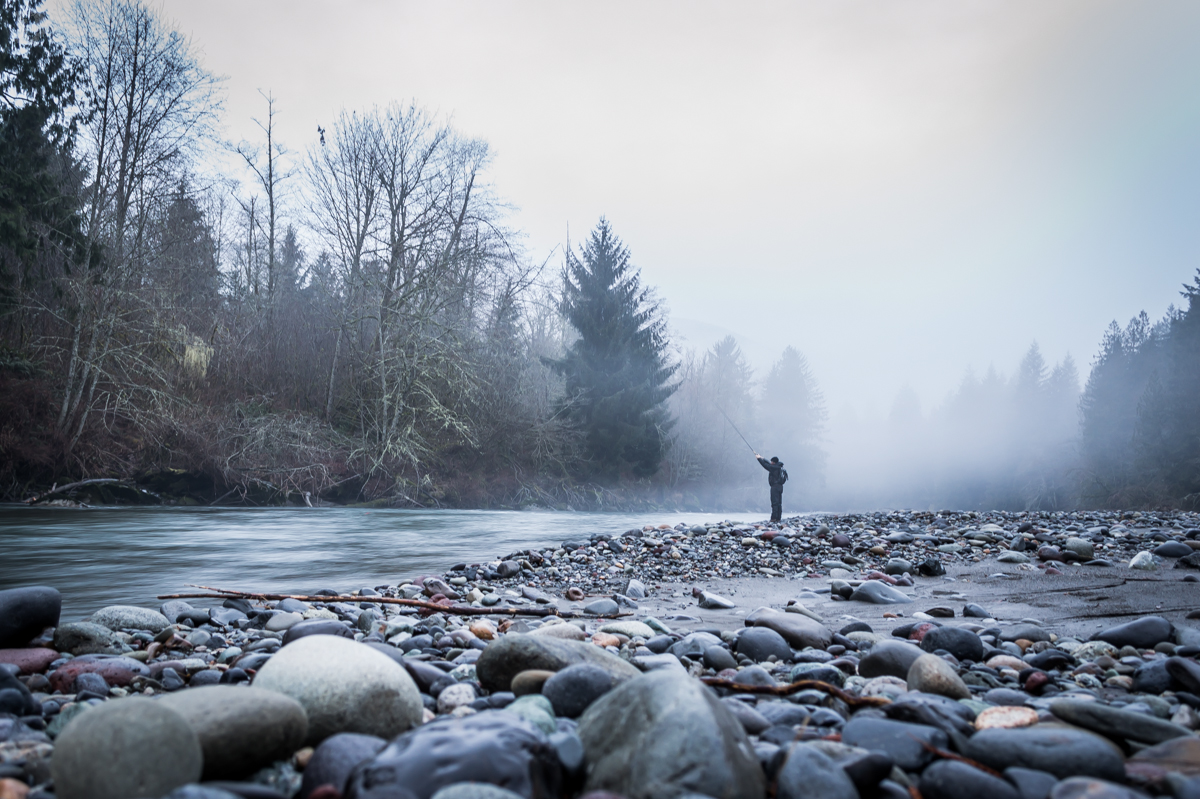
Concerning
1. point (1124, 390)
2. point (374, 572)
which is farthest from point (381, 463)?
point (1124, 390)

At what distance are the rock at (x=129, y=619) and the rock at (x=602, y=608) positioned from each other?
243 centimetres

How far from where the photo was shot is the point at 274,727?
148cm

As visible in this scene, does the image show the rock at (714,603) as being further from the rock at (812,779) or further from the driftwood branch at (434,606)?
the rock at (812,779)

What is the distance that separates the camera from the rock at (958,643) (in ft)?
8.93

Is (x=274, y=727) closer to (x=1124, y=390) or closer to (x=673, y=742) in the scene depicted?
(x=673, y=742)

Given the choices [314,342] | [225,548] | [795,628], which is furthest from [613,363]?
[795,628]

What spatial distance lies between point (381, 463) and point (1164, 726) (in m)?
16.8

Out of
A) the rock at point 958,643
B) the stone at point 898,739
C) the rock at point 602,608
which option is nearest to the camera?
the stone at point 898,739

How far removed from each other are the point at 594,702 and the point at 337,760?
2.11 ft

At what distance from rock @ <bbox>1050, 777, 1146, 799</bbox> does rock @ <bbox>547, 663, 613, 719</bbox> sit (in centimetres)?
110

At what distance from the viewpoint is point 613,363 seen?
971 inches

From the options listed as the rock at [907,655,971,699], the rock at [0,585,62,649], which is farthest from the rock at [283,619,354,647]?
the rock at [907,655,971,699]

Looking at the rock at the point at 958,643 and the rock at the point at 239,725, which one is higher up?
the rock at the point at 239,725

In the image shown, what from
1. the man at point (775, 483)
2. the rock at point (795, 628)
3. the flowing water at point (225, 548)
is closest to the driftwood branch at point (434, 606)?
the flowing water at point (225, 548)
